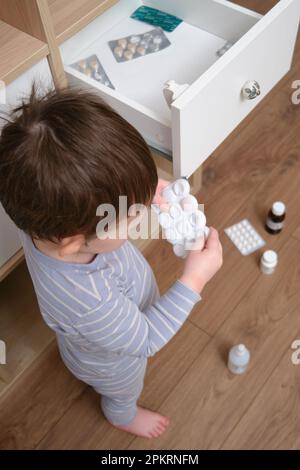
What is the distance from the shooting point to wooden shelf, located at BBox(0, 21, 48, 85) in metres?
0.75

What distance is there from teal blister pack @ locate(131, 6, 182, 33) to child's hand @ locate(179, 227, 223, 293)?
0.55m

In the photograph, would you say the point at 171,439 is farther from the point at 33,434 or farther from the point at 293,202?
the point at 293,202

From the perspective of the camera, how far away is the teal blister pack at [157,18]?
1093 millimetres

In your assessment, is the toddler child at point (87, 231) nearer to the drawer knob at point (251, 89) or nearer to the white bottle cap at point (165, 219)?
the white bottle cap at point (165, 219)

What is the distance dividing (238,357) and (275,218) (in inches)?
14.5

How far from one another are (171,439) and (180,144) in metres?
0.64

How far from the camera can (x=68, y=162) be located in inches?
19.6

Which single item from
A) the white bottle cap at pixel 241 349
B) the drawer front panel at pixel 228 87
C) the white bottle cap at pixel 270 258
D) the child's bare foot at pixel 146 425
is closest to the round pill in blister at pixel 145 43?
the drawer front panel at pixel 228 87

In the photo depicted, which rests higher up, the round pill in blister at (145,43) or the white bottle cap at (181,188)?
the round pill in blister at (145,43)

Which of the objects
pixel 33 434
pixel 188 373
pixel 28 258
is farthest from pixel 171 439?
pixel 28 258

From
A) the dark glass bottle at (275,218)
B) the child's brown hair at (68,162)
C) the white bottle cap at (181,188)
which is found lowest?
the dark glass bottle at (275,218)

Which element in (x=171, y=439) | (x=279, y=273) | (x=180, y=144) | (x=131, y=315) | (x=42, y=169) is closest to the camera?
(x=42, y=169)

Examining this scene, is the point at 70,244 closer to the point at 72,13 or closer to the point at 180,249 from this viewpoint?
the point at 180,249

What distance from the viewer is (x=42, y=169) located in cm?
50
